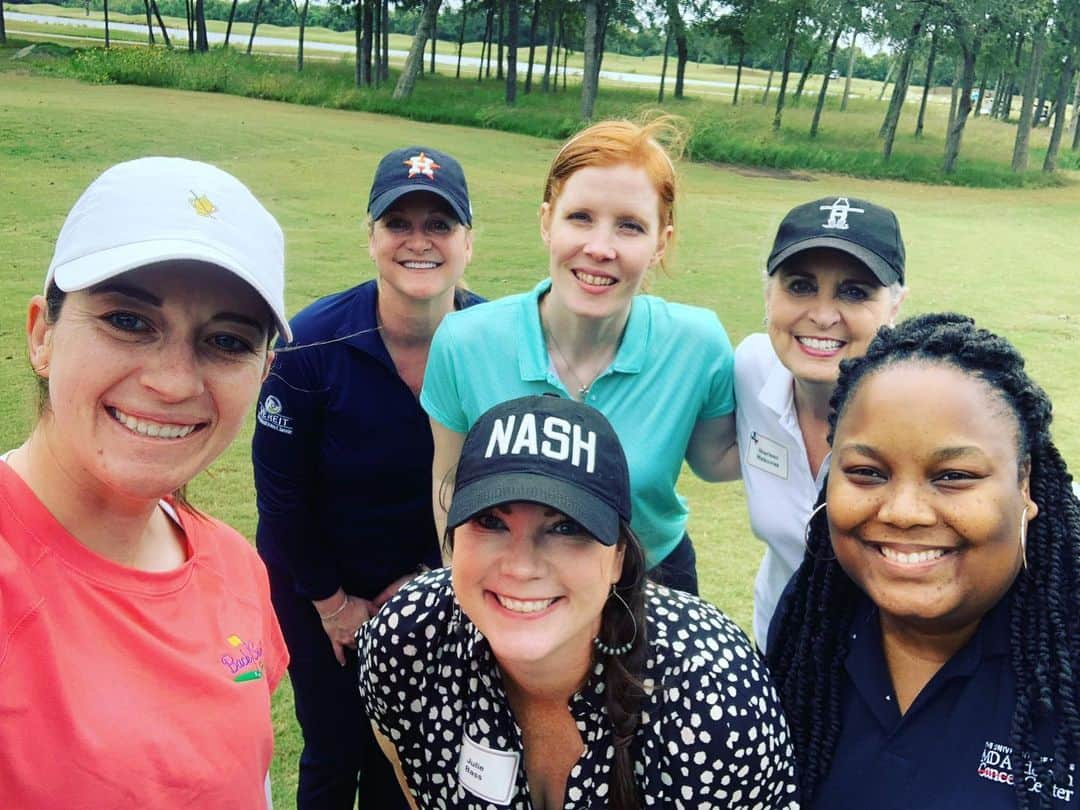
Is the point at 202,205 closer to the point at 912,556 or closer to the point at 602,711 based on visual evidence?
the point at 602,711

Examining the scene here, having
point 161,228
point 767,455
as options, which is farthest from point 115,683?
point 767,455

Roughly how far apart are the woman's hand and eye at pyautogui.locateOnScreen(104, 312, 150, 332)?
1.92 meters

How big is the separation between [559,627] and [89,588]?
98cm

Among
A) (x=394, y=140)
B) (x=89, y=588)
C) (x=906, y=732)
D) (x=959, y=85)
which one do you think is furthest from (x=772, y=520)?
(x=959, y=85)

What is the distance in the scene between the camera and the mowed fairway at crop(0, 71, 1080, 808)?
22.4 feet

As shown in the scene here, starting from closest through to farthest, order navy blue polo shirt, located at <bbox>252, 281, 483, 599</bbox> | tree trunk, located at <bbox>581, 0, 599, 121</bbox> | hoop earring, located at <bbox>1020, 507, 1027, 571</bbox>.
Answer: hoop earring, located at <bbox>1020, 507, 1027, 571</bbox>, navy blue polo shirt, located at <bbox>252, 281, 483, 599</bbox>, tree trunk, located at <bbox>581, 0, 599, 121</bbox>

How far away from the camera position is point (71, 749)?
174cm

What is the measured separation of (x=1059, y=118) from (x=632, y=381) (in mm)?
36867

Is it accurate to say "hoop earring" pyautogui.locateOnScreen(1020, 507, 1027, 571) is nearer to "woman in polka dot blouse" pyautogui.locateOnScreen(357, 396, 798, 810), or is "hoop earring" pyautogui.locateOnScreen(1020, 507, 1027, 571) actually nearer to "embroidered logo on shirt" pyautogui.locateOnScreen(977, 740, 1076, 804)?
"embroidered logo on shirt" pyautogui.locateOnScreen(977, 740, 1076, 804)

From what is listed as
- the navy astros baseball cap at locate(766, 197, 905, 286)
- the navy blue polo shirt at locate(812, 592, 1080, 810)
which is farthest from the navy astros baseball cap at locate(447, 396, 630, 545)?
the navy astros baseball cap at locate(766, 197, 905, 286)

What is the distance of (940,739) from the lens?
2248 millimetres

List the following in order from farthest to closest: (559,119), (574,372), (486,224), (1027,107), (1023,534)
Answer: (1027,107) < (559,119) < (486,224) < (574,372) < (1023,534)

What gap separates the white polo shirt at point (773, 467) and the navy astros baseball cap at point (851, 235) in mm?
399

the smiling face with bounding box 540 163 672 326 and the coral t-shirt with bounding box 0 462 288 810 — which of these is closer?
the coral t-shirt with bounding box 0 462 288 810
